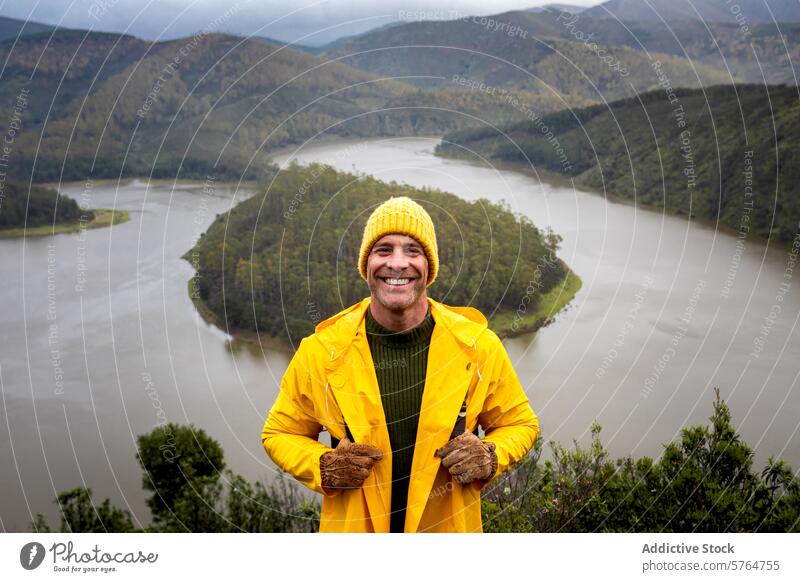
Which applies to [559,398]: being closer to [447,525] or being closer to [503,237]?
[503,237]

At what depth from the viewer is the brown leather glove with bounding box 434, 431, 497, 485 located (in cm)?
320

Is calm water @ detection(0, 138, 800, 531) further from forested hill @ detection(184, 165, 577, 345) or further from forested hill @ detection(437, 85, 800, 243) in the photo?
forested hill @ detection(437, 85, 800, 243)

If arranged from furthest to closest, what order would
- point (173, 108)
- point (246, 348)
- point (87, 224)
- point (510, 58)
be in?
1. point (510, 58)
2. point (173, 108)
3. point (87, 224)
4. point (246, 348)

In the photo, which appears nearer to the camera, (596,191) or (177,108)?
(177,108)

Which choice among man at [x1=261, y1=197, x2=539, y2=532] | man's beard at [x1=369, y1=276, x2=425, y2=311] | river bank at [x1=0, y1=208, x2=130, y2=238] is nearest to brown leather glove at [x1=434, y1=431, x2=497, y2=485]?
man at [x1=261, y1=197, x2=539, y2=532]

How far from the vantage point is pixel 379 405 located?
330 cm

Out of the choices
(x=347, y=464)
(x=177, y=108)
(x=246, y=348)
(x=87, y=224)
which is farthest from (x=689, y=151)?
(x=347, y=464)

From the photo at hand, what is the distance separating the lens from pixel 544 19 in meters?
17.1

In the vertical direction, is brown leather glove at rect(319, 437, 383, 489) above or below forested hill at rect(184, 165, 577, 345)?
below

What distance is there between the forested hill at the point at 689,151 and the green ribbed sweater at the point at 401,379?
1017cm

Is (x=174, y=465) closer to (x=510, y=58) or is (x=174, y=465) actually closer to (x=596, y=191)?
(x=510, y=58)

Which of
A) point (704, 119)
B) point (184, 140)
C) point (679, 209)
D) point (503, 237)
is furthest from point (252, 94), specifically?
point (704, 119)

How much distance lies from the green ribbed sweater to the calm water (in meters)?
7.52

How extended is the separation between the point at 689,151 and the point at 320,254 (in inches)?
395
